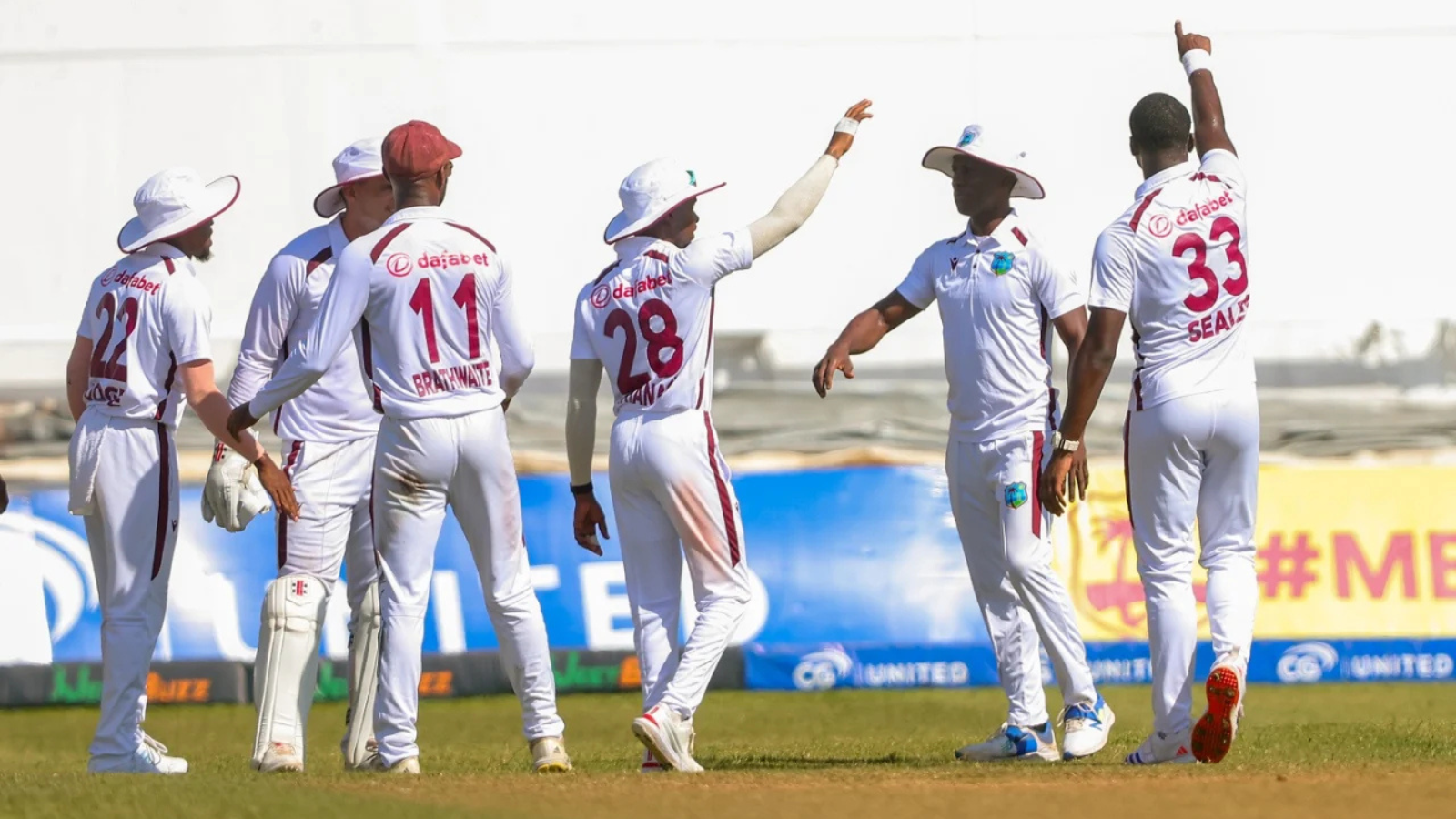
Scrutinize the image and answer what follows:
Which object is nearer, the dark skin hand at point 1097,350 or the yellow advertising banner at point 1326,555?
the dark skin hand at point 1097,350

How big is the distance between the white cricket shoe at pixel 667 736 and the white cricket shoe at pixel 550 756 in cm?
33

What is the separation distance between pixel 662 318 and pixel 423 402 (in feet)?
2.97

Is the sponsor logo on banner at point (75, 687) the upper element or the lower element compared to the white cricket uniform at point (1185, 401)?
lower

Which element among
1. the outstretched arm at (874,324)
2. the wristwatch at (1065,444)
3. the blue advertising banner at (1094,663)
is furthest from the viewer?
the blue advertising banner at (1094,663)

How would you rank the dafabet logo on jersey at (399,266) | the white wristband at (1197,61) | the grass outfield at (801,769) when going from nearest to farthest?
the grass outfield at (801,769)
the dafabet logo on jersey at (399,266)
the white wristband at (1197,61)

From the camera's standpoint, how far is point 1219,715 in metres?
7.07

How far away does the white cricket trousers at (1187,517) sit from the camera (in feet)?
24.2

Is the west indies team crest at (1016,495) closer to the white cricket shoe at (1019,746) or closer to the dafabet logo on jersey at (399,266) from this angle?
the white cricket shoe at (1019,746)

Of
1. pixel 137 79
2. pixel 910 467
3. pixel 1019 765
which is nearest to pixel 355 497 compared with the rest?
pixel 1019 765

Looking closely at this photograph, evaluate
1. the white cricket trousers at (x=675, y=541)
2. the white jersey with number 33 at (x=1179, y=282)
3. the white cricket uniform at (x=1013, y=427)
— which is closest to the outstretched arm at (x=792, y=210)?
the white cricket trousers at (x=675, y=541)

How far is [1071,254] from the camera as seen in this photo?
42.6 feet

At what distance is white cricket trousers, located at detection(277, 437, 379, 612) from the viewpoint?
7781 millimetres

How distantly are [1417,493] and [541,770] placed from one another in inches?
264

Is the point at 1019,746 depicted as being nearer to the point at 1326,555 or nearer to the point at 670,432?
the point at 670,432
